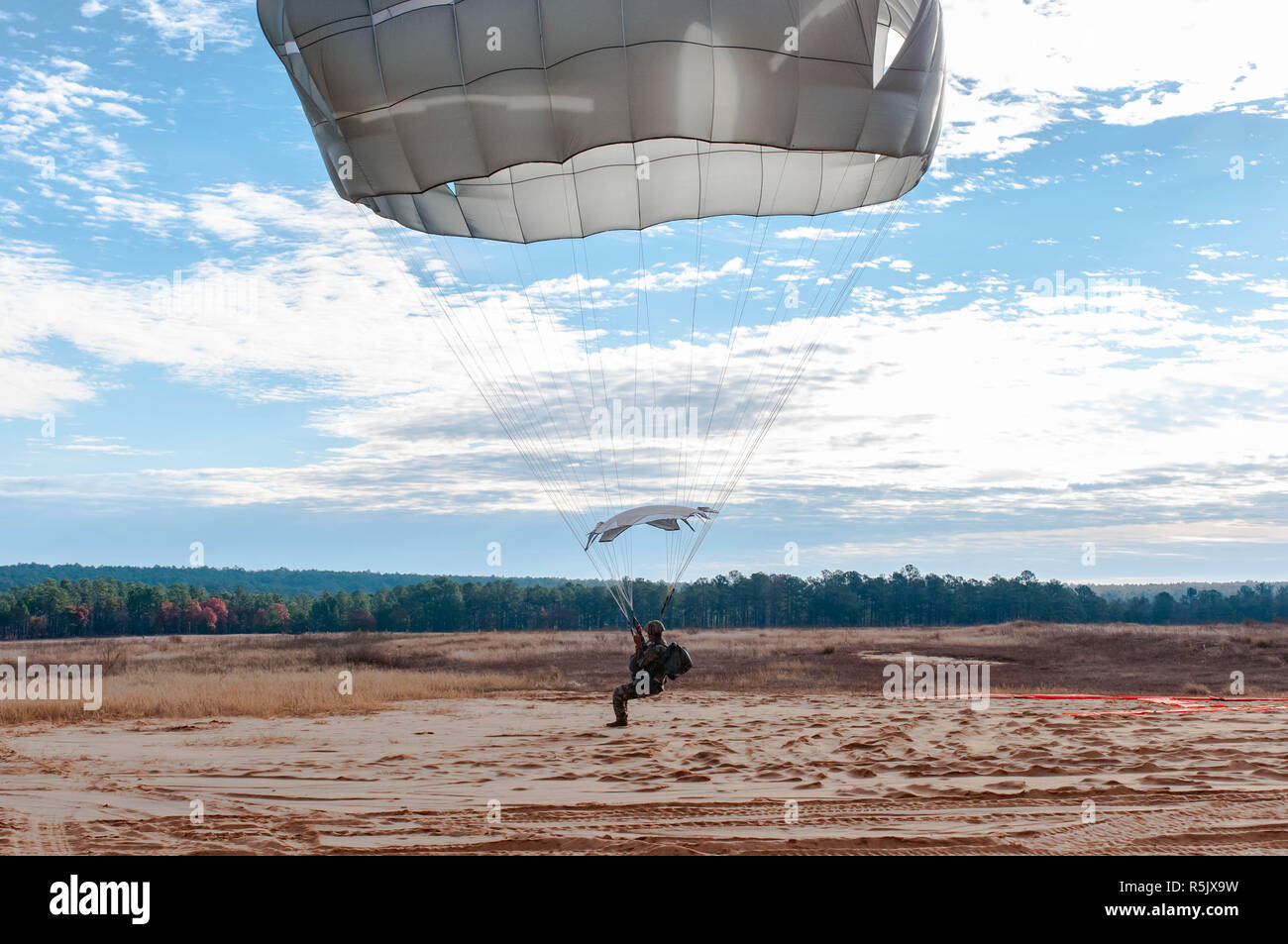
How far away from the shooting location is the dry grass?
57.2ft

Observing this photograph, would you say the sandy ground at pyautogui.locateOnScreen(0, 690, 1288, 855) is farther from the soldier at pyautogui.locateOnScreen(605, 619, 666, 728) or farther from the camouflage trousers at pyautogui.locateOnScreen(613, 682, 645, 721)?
the soldier at pyautogui.locateOnScreen(605, 619, 666, 728)

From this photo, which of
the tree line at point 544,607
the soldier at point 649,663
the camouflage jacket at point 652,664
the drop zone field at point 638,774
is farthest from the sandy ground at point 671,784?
the tree line at point 544,607

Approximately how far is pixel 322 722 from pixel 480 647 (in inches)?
1124

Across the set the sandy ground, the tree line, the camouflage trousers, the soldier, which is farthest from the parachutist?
the tree line

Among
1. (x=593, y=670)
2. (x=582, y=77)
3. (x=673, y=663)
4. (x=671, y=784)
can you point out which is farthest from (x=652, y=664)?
(x=593, y=670)

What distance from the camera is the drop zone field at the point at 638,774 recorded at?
7586 mm

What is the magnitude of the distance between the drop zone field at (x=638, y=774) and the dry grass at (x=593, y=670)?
8.8 inches

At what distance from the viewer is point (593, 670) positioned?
1161 inches

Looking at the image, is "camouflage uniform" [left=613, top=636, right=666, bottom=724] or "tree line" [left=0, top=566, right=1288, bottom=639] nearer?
"camouflage uniform" [left=613, top=636, right=666, bottom=724]

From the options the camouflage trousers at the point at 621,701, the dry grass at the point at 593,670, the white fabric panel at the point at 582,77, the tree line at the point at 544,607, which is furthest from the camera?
the tree line at the point at 544,607

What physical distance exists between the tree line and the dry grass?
52398 millimetres

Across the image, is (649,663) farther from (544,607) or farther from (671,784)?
(544,607)

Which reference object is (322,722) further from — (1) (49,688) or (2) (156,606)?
(2) (156,606)

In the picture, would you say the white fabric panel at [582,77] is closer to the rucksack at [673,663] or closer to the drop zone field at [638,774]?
the rucksack at [673,663]
